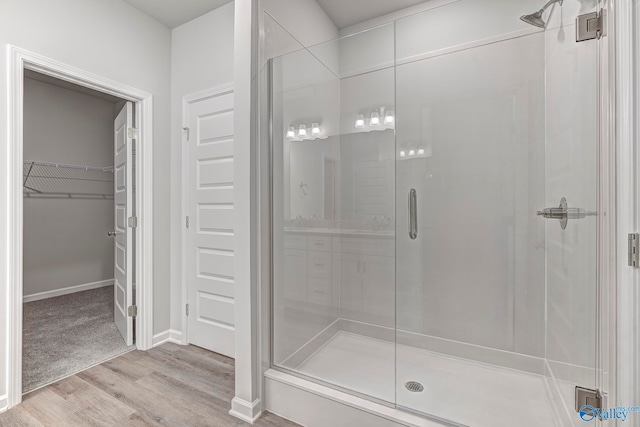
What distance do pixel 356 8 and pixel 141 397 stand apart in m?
3.15

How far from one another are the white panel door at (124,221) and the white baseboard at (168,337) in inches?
8.0

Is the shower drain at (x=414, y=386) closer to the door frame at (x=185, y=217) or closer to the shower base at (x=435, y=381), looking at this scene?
the shower base at (x=435, y=381)

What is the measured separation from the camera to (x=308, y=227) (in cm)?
211

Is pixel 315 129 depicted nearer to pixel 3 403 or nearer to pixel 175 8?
pixel 175 8

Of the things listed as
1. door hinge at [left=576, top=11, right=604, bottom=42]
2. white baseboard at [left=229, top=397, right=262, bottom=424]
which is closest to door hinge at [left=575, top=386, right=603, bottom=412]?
door hinge at [left=576, top=11, right=604, bottom=42]

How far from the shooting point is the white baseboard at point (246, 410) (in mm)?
1725

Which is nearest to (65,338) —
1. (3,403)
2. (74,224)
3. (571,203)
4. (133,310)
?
(133,310)

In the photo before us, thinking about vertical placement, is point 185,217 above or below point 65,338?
above

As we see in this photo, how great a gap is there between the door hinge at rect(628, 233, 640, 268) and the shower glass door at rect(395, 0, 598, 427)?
A: 44 cm

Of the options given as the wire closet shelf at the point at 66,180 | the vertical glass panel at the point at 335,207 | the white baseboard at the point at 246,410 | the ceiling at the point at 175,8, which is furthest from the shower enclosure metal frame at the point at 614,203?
the wire closet shelf at the point at 66,180

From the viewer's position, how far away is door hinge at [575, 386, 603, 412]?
1145 millimetres

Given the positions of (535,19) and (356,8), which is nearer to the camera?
(535,19)

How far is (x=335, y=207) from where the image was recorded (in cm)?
218

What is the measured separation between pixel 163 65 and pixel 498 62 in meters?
2.69
